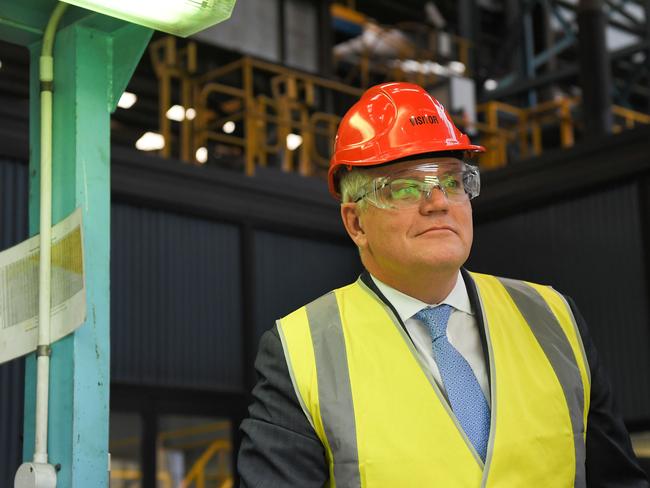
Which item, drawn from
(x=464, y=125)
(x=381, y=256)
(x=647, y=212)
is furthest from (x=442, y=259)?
(x=464, y=125)

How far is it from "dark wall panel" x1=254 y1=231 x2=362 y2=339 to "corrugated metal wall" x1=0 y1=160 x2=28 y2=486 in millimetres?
2677

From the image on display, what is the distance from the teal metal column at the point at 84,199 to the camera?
3.48 meters

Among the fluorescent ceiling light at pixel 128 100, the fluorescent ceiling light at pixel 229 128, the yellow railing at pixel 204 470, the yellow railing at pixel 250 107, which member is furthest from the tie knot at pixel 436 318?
the fluorescent ceiling light at pixel 128 100

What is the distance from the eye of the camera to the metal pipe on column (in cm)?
1373

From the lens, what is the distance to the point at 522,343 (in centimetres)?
296

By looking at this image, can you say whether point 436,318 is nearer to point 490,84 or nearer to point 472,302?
point 472,302

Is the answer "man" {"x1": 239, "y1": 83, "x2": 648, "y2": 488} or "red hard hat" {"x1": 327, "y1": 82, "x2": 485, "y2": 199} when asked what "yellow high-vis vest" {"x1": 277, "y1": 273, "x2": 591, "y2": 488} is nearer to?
"man" {"x1": 239, "y1": 83, "x2": 648, "y2": 488}

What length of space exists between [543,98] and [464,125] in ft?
21.8

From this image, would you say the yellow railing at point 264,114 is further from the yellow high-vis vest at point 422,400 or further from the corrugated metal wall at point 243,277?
the yellow high-vis vest at point 422,400

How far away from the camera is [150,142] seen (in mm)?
17812

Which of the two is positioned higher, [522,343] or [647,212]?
[647,212]

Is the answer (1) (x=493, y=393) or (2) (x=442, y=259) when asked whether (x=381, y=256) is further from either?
(1) (x=493, y=393)

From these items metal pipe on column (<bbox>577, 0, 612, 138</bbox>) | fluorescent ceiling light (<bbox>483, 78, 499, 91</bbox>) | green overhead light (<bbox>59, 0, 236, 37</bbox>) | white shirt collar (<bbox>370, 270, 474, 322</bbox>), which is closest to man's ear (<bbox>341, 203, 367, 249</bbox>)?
white shirt collar (<bbox>370, 270, 474, 322</bbox>)

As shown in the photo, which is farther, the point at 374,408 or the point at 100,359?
the point at 100,359
